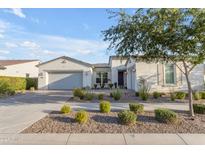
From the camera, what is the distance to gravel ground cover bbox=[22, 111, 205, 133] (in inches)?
255

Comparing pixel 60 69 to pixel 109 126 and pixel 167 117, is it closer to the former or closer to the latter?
pixel 109 126

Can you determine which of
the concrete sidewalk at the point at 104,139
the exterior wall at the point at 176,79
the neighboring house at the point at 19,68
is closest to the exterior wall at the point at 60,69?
the neighboring house at the point at 19,68

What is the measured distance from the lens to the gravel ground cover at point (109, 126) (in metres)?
6.47

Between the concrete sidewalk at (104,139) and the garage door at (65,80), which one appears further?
the garage door at (65,80)

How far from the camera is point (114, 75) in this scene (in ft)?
97.2

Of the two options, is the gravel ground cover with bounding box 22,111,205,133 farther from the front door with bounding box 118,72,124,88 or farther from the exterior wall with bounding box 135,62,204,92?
the front door with bounding box 118,72,124,88

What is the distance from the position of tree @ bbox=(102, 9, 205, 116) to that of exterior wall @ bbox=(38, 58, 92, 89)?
16.9 meters

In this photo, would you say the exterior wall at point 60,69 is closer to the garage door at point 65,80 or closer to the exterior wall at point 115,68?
the garage door at point 65,80

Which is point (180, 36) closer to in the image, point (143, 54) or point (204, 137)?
point (143, 54)

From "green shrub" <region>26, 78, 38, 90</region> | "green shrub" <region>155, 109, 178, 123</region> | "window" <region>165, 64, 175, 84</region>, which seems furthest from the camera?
"green shrub" <region>26, 78, 38, 90</region>

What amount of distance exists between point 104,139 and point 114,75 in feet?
79.2

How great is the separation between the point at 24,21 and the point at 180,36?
330 inches

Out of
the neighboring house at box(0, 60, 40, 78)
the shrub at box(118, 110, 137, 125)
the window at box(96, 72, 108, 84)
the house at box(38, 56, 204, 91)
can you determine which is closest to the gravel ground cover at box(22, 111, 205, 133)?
the shrub at box(118, 110, 137, 125)
